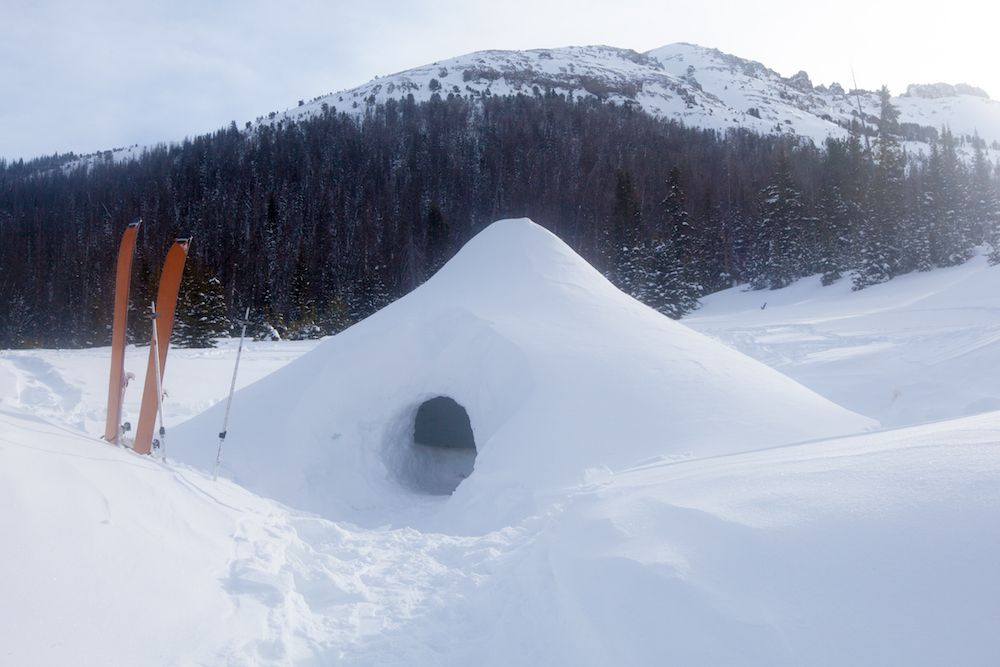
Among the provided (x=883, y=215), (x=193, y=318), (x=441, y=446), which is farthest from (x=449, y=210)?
(x=441, y=446)

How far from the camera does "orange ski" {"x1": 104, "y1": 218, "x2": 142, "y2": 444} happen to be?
5.44 m

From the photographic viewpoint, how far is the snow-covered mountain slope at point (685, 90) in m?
107

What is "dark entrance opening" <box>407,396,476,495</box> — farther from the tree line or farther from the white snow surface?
the tree line

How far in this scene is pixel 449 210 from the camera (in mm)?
58406

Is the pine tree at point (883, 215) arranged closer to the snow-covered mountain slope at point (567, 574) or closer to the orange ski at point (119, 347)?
the snow-covered mountain slope at point (567, 574)

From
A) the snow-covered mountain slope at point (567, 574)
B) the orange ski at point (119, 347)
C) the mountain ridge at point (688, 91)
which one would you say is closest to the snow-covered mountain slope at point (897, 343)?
the snow-covered mountain slope at point (567, 574)

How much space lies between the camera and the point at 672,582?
2.79 m

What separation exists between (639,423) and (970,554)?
430cm

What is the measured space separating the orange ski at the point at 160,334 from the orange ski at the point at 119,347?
0.28m

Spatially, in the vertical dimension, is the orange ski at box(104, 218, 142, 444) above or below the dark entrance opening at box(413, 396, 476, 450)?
above

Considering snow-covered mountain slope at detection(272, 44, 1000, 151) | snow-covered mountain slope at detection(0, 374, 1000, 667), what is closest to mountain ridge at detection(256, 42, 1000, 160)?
snow-covered mountain slope at detection(272, 44, 1000, 151)

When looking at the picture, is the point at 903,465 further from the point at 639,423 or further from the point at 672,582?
the point at 639,423

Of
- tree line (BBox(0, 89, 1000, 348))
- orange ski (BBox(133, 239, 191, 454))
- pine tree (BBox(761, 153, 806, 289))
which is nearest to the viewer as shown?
orange ski (BBox(133, 239, 191, 454))

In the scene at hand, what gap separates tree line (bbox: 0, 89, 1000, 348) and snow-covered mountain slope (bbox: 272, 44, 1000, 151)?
23.9 m
